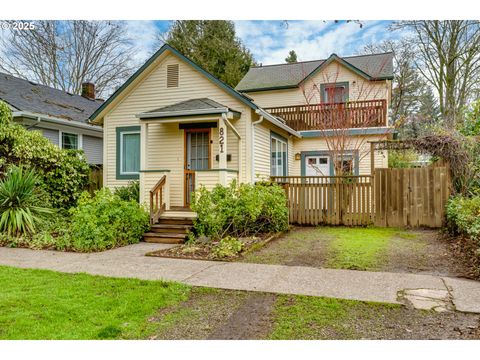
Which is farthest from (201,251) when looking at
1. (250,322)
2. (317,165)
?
(317,165)

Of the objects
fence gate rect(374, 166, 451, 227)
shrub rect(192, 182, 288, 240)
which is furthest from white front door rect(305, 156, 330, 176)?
shrub rect(192, 182, 288, 240)

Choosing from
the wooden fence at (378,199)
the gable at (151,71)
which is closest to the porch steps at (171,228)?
the wooden fence at (378,199)

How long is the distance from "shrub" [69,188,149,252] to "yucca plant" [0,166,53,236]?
3.69 feet

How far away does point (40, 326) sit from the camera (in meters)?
3.35

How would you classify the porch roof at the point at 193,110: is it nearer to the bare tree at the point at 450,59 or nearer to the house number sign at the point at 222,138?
the house number sign at the point at 222,138

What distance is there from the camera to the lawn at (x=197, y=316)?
10.6 feet

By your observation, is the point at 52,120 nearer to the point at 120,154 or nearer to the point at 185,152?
the point at 120,154

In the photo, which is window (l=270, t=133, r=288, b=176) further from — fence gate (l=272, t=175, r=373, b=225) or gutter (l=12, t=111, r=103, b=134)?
gutter (l=12, t=111, r=103, b=134)

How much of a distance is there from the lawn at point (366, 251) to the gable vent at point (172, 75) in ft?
18.0

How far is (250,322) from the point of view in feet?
11.5

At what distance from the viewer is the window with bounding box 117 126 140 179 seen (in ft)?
36.9

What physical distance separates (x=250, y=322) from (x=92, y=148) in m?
13.4
